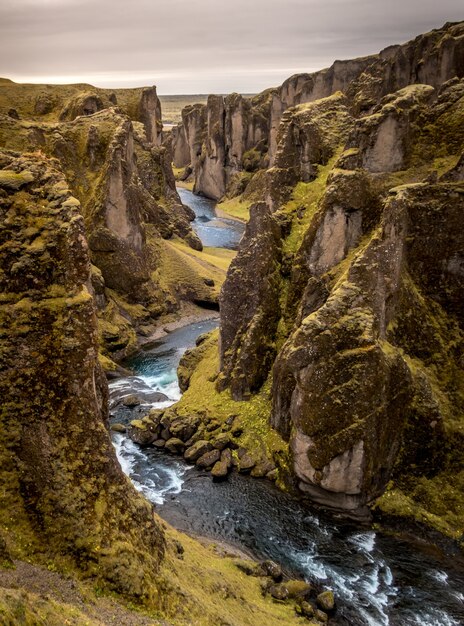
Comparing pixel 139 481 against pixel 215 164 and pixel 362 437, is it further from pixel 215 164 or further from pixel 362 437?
pixel 215 164

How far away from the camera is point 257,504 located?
3850 cm

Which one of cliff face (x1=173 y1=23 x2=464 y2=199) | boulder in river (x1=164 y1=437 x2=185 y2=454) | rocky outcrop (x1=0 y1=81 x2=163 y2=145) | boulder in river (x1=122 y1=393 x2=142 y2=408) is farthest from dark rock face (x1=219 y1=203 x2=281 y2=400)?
cliff face (x1=173 y1=23 x2=464 y2=199)

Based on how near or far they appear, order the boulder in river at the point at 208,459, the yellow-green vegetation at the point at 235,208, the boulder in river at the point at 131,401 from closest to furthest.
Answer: the boulder in river at the point at 208,459, the boulder in river at the point at 131,401, the yellow-green vegetation at the point at 235,208

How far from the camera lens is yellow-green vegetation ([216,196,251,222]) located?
149250 millimetres

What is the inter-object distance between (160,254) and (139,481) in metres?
52.2

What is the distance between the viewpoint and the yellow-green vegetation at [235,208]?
149250 mm

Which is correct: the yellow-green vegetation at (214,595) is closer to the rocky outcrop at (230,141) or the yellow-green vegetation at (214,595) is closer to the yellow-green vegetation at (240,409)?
the yellow-green vegetation at (240,409)

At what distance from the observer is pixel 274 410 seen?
43844mm

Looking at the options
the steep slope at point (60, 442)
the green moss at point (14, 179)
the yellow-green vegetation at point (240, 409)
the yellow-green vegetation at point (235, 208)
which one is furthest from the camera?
the yellow-green vegetation at point (235, 208)

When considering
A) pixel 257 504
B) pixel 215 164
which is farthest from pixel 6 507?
pixel 215 164

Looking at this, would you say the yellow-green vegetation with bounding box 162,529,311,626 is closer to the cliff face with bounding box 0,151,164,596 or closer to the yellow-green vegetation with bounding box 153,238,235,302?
the cliff face with bounding box 0,151,164,596

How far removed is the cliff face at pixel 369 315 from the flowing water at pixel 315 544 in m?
2.56

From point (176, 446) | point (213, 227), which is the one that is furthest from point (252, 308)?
point (213, 227)

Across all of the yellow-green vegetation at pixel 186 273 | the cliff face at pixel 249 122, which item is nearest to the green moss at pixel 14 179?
the yellow-green vegetation at pixel 186 273
